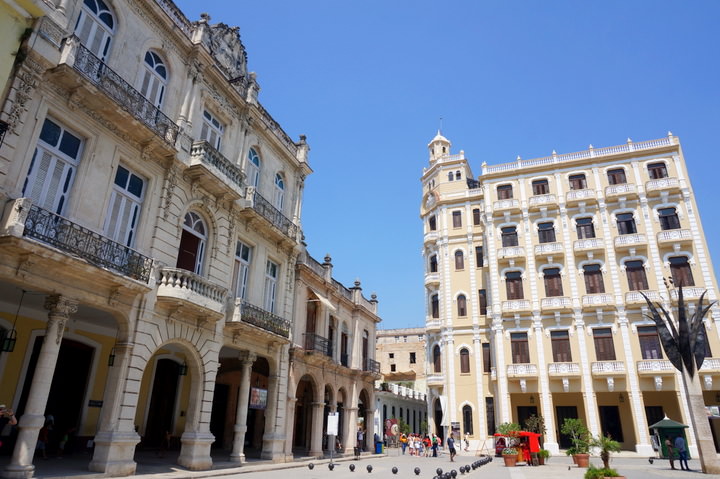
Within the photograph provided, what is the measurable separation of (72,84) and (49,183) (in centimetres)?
252

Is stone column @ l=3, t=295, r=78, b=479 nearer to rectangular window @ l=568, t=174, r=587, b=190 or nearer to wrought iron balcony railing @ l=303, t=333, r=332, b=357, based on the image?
wrought iron balcony railing @ l=303, t=333, r=332, b=357

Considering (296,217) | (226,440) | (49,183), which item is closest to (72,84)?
(49,183)

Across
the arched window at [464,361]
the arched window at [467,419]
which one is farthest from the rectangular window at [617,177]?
the arched window at [467,419]

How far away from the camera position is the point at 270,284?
20.2 meters

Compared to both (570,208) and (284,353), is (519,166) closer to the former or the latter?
(570,208)

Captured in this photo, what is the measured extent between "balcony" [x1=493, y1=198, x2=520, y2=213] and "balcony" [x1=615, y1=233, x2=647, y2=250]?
743 cm

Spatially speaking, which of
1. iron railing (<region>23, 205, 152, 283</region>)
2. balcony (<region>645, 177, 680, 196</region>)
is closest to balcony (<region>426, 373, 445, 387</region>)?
balcony (<region>645, 177, 680, 196</region>)

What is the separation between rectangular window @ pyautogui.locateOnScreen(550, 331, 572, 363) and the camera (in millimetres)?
32625

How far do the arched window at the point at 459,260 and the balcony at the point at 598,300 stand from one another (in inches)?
392

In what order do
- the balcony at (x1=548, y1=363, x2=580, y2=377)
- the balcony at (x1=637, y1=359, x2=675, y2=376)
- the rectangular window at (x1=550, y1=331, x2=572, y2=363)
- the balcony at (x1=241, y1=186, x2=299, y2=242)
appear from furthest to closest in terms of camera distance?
the rectangular window at (x1=550, y1=331, x2=572, y2=363) < the balcony at (x1=548, y1=363, x2=580, y2=377) < the balcony at (x1=637, y1=359, x2=675, y2=376) < the balcony at (x1=241, y1=186, x2=299, y2=242)

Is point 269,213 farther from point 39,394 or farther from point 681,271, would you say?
point 681,271

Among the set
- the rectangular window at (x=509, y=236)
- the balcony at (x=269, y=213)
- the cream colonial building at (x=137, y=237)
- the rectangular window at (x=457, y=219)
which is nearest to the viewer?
the cream colonial building at (x=137, y=237)

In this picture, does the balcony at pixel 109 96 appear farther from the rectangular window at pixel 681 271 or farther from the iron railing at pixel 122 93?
the rectangular window at pixel 681 271

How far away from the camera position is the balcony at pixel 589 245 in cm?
3394
